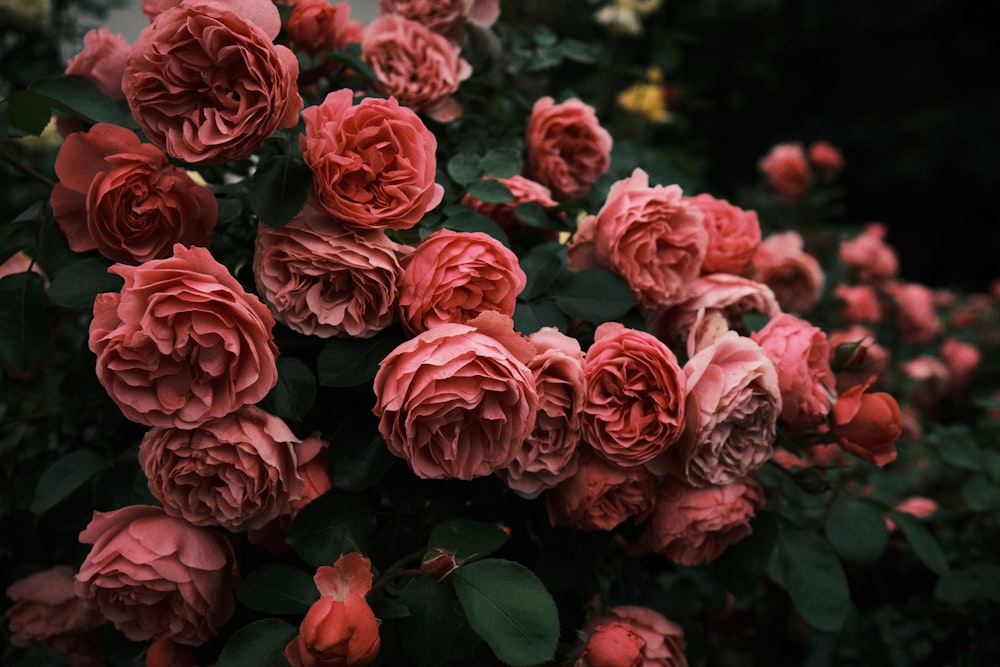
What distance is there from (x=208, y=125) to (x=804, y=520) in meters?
1.10

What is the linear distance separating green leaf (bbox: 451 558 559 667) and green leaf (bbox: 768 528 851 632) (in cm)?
41

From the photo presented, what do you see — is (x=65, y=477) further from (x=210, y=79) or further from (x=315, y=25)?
(x=315, y=25)

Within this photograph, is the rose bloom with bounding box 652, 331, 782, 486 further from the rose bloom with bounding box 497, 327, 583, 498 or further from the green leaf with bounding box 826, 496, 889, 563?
the green leaf with bounding box 826, 496, 889, 563

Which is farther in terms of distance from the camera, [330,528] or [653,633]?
[653,633]

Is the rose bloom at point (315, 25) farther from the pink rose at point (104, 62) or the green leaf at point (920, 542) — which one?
the green leaf at point (920, 542)

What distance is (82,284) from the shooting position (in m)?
0.88

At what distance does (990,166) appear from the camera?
465 cm

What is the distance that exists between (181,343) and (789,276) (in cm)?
125

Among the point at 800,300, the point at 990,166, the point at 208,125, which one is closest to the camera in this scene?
the point at 208,125

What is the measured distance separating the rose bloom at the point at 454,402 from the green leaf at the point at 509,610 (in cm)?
Answer: 10

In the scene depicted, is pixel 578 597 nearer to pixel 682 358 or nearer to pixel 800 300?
pixel 682 358

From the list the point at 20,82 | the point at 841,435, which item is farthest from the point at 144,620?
the point at 20,82

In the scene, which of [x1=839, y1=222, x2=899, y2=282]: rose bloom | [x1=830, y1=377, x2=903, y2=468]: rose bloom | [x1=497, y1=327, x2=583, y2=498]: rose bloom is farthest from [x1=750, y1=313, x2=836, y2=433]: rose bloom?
[x1=839, y1=222, x2=899, y2=282]: rose bloom

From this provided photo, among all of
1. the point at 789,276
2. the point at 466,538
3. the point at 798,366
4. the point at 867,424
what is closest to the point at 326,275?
the point at 466,538
